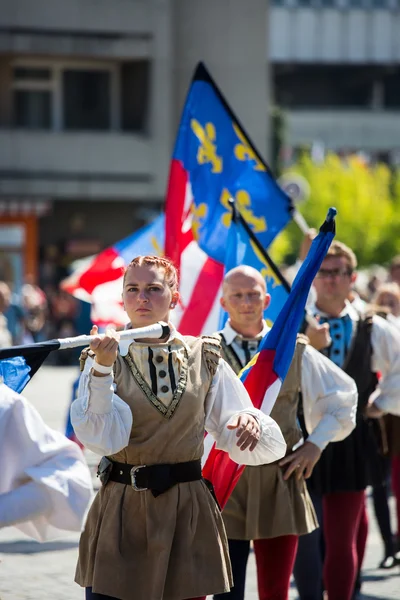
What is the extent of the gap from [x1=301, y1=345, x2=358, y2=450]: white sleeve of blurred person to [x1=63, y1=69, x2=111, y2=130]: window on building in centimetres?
2950

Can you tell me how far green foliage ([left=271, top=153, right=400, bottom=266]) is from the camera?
5331cm

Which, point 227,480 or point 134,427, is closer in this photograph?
point 134,427

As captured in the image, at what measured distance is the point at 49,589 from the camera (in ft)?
24.2

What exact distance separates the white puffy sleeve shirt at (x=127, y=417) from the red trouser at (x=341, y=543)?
6.11 ft

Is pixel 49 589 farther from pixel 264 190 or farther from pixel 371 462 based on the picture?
pixel 264 190

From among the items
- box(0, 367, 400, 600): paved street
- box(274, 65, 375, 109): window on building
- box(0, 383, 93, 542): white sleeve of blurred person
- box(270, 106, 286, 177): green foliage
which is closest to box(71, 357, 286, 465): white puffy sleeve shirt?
box(0, 383, 93, 542): white sleeve of blurred person

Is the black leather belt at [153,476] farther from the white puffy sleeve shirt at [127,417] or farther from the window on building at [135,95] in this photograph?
the window on building at [135,95]

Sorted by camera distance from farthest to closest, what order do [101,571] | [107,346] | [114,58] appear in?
[114,58] → [101,571] → [107,346]

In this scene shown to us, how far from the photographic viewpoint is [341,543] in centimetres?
666

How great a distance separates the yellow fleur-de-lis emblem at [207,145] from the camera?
857cm

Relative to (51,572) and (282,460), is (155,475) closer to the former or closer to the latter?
(282,460)

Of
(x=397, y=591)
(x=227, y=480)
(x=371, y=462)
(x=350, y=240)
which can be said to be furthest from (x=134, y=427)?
(x=350, y=240)

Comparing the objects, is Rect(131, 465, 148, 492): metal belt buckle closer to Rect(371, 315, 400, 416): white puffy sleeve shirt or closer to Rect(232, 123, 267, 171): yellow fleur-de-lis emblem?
Rect(371, 315, 400, 416): white puffy sleeve shirt

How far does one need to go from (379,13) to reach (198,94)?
195ft
